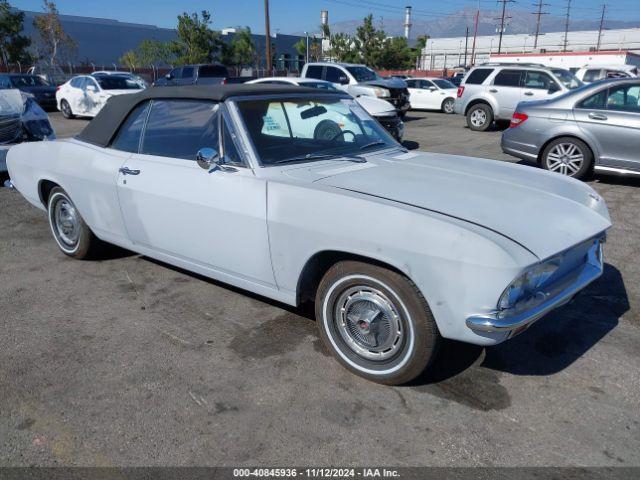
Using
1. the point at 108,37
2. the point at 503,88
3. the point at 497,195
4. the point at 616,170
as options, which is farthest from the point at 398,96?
the point at 108,37

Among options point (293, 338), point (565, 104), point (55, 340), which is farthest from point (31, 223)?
point (565, 104)

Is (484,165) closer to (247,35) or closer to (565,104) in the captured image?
(565,104)

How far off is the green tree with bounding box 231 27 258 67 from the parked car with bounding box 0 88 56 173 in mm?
42622

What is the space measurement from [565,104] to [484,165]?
4.80 m

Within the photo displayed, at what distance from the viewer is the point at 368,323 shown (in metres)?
2.89

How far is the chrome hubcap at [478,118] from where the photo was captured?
14703mm

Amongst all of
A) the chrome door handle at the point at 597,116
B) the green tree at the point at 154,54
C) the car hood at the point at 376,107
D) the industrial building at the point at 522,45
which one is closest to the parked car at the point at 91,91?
the car hood at the point at 376,107

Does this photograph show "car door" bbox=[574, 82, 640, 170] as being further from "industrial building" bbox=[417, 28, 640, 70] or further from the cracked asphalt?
"industrial building" bbox=[417, 28, 640, 70]

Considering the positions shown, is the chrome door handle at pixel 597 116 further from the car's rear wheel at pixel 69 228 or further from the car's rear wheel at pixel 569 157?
the car's rear wheel at pixel 69 228

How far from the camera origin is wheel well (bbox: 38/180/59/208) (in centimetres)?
491

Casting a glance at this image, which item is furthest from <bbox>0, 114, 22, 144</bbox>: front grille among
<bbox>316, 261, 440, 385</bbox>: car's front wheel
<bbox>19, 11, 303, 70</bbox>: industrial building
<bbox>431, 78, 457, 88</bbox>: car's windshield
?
<bbox>19, 11, 303, 70</bbox>: industrial building

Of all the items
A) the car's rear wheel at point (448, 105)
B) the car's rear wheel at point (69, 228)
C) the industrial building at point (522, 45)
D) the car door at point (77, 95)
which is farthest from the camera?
the industrial building at point (522, 45)

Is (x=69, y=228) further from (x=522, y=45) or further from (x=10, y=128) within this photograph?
(x=522, y=45)

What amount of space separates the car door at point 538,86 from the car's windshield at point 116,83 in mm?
12115
